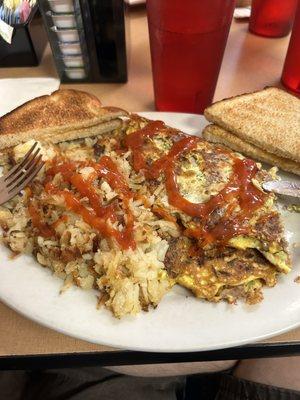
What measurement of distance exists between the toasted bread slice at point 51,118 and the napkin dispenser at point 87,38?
31cm

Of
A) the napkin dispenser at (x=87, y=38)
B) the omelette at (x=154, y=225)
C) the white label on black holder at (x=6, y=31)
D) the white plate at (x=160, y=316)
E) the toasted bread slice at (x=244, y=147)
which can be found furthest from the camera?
the white label on black holder at (x=6, y=31)

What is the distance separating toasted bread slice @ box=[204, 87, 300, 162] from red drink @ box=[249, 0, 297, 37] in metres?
0.62

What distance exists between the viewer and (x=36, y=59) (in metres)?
1.87

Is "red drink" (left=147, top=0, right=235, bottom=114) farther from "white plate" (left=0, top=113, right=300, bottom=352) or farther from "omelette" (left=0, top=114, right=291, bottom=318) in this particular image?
"white plate" (left=0, top=113, right=300, bottom=352)

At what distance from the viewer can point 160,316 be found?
94cm

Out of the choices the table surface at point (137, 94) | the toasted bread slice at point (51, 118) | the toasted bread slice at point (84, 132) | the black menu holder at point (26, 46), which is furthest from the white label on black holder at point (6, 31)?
the toasted bread slice at point (84, 132)

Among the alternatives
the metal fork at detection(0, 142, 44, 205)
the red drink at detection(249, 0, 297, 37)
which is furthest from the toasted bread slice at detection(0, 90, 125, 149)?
the red drink at detection(249, 0, 297, 37)

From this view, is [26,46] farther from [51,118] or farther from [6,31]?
[51,118]

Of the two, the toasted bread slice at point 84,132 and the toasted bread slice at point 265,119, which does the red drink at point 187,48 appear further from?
the toasted bread slice at point 84,132

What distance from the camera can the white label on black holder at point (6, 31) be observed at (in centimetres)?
164

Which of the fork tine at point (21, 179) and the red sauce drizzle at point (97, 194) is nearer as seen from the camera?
the red sauce drizzle at point (97, 194)

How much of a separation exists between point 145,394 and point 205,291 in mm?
762

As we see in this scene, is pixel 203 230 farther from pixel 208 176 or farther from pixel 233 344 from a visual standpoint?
pixel 233 344

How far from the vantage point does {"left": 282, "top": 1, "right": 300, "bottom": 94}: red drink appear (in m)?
1.57
